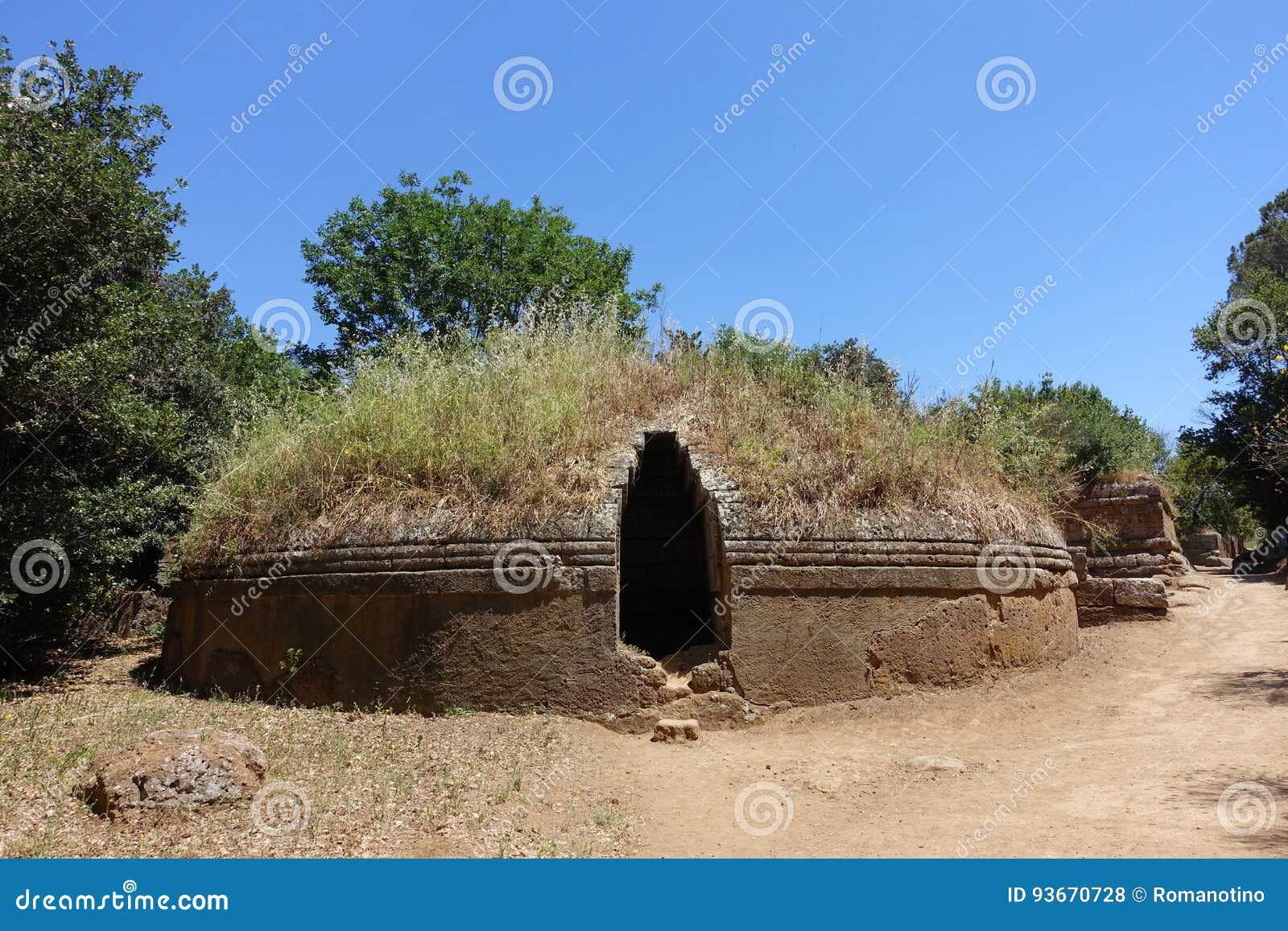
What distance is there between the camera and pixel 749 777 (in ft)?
20.1

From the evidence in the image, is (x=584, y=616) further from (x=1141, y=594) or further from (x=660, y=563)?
(x=1141, y=594)

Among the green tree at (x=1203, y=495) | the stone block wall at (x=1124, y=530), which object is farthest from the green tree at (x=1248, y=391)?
the stone block wall at (x=1124, y=530)

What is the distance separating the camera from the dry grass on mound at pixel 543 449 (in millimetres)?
7766

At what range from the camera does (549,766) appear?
609 centimetres

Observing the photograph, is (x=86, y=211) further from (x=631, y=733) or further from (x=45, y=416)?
(x=631, y=733)

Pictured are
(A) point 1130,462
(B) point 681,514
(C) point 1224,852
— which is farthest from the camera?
(A) point 1130,462

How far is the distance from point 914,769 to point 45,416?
27.1 ft

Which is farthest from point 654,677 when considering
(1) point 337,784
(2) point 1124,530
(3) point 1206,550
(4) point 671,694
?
(3) point 1206,550

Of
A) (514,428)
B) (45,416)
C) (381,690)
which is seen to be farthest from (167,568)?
A: (514,428)

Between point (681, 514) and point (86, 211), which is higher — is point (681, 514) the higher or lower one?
the lower one

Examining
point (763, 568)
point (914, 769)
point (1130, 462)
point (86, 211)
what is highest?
point (86, 211)

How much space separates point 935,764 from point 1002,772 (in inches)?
18.2

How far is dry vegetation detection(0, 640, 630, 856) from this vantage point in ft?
14.6

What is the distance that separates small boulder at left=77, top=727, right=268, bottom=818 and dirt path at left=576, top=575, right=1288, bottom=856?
2.32 metres
